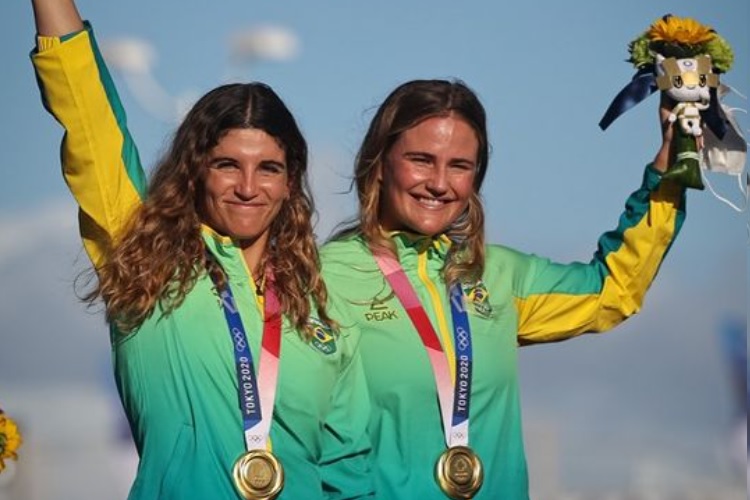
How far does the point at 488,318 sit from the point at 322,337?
1.75 ft

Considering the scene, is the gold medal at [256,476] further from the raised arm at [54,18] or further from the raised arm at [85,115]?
the raised arm at [54,18]

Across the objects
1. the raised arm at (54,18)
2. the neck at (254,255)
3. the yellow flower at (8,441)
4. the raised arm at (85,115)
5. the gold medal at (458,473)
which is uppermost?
the raised arm at (54,18)

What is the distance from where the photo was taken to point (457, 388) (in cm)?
564

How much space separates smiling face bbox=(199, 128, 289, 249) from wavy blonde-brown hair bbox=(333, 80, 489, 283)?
18.5 inches

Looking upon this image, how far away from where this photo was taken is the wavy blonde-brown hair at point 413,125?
5.85 m

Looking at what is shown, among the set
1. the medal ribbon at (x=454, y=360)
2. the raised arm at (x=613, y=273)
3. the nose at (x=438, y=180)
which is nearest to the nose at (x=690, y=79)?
the raised arm at (x=613, y=273)

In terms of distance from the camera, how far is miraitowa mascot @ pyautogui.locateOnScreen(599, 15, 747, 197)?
19.1 ft

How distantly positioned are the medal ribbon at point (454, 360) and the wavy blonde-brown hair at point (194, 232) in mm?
266

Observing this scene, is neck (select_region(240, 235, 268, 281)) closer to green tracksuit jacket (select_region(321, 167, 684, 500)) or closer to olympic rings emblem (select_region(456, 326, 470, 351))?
green tracksuit jacket (select_region(321, 167, 684, 500))

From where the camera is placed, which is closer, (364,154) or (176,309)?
(176,309)

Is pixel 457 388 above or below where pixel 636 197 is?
below

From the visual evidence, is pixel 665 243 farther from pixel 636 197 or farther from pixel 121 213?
pixel 121 213

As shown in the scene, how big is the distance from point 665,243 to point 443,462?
0.96 metres

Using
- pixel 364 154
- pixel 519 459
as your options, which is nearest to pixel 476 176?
pixel 364 154
